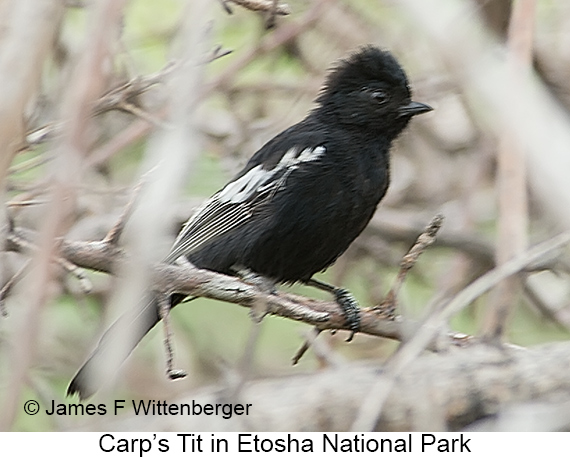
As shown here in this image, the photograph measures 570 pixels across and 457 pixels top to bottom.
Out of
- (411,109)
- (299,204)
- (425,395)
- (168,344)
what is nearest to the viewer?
(168,344)

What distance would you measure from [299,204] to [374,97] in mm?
669

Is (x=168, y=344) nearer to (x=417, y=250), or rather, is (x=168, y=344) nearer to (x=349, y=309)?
(x=417, y=250)

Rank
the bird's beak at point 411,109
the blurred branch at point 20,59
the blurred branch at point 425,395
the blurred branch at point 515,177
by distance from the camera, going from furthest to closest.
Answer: the bird's beak at point 411,109 → the blurred branch at point 425,395 → the blurred branch at point 515,177 → the blurred branch at point 20,59

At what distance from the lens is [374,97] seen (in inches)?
164

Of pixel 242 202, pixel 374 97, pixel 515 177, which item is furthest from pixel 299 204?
pixel 515 177

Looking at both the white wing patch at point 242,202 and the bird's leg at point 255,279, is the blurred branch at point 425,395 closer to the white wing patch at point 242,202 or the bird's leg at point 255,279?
the bird's leg at point 255,279

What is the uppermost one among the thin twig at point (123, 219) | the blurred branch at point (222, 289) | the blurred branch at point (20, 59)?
the blurred branch at point (20, 59)

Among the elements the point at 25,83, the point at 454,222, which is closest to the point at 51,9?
the point at 25,83

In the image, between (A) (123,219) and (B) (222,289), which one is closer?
(A) (123,219)

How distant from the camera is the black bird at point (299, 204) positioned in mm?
3854

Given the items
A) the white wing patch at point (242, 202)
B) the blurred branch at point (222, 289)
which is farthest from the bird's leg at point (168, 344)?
the white wing patch at point (242, 202)

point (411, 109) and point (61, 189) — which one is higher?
point (61, 189)
